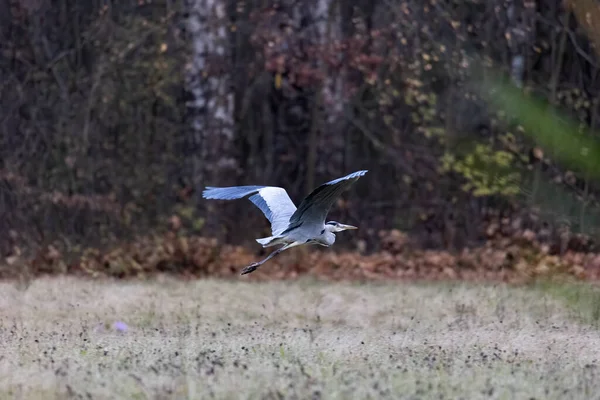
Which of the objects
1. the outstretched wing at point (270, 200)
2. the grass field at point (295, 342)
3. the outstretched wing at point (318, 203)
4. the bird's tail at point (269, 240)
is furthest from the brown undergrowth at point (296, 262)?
the outstretched wing at point (318, 203)

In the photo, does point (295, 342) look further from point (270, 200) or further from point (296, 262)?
point (296, 262)

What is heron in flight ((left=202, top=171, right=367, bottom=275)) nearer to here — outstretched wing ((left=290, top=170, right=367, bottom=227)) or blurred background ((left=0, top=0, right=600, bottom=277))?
outstretched wing ((left=290, top=170, right=367, bottom=227))

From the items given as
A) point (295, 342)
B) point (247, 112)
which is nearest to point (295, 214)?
point (295, 342)

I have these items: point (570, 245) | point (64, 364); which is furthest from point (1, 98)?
point (64, 364)

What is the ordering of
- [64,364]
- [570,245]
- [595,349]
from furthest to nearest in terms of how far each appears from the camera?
[570,245] < [595,349] < [64,364]

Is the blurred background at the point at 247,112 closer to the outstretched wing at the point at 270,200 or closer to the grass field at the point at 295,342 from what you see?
the grass field at the point at 295,342

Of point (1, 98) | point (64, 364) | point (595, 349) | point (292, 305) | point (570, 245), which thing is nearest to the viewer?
point (64, 364)

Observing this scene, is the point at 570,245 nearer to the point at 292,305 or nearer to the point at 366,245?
the point at 366,245

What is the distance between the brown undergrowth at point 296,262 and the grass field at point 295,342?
5.34 ft

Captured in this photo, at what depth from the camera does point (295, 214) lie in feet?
24.7

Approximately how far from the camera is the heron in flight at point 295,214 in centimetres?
712

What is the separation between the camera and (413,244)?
15.2m

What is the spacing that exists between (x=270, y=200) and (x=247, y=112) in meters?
7.10

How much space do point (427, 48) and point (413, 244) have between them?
2709 mm
